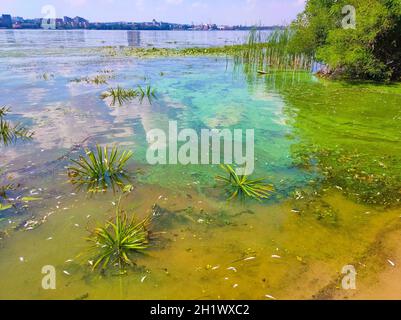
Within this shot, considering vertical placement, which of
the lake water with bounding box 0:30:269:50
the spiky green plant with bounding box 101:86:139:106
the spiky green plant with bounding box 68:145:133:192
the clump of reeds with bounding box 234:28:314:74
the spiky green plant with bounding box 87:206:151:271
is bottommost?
the spiky green plant with bounding box 87:206:151:271

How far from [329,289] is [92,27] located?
18070 cm

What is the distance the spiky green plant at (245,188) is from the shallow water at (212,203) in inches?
10.8

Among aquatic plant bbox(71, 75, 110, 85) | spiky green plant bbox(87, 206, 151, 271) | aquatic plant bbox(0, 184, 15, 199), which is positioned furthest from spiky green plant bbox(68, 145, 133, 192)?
aquatic plant bbox(71, 75, 110, 85)

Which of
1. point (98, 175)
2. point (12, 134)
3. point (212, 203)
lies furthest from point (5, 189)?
point (212, 203)

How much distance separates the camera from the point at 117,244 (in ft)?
17.2

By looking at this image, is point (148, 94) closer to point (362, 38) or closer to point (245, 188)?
point (245, 188)

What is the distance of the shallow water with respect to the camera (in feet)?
15.7

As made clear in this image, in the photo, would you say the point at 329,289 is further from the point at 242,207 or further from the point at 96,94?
the point at 96,94

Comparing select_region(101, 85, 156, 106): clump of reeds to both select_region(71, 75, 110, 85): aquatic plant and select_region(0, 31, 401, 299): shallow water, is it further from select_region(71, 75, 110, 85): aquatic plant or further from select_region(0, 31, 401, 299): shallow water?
select_region(71, 75, 110, 85): aquatic plant

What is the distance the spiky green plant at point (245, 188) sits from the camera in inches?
277

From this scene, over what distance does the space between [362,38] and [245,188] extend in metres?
14.8

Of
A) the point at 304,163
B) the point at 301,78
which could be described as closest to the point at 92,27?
the point at 301,78

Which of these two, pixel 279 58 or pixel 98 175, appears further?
pixel 279 58

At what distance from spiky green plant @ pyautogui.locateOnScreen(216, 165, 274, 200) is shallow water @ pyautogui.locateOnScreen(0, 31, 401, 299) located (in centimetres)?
27
